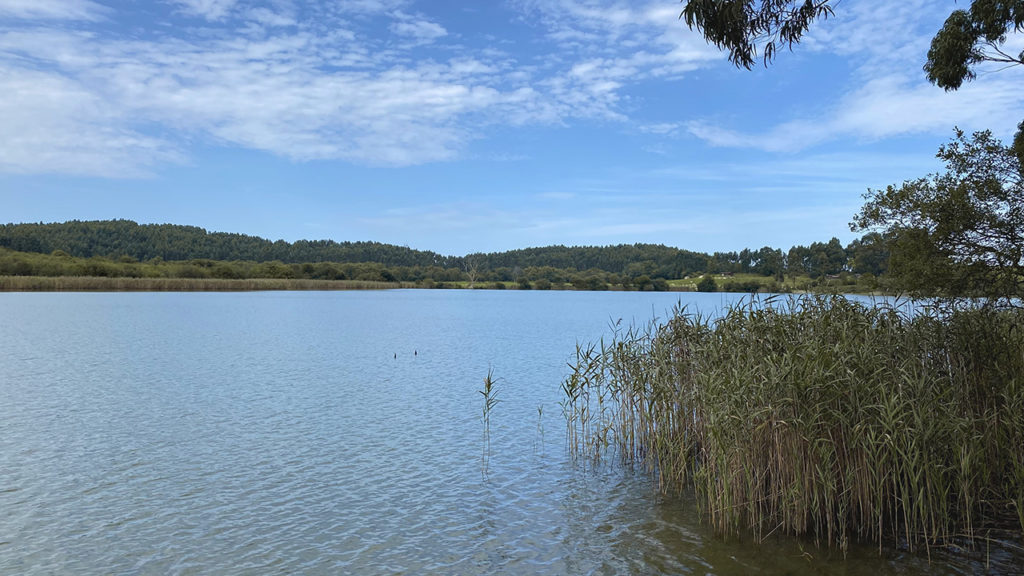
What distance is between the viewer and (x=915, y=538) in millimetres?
7062

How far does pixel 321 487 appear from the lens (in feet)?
31.4

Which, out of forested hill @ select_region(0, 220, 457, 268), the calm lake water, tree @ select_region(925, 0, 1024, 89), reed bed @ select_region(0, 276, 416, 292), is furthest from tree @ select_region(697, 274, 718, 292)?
tree @ select_region(925, 0, 1024, 89)

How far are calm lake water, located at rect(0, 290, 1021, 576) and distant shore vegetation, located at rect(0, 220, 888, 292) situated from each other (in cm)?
6704

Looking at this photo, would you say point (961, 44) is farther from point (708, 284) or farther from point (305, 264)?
point (305, 264)

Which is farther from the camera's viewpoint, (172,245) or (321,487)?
(172,245)

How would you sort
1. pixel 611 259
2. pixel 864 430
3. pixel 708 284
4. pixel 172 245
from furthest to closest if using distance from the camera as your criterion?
pixel 611 259 → pixel 172 245 → pixel 708 284 → pixel 864 430

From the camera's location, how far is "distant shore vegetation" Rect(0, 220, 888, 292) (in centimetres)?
8712

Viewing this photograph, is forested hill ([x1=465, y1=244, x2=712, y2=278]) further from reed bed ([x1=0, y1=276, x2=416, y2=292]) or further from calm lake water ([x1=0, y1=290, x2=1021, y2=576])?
calm lake water ([x1=0, y1=290, x2=1021, y2=576])

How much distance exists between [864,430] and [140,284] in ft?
287

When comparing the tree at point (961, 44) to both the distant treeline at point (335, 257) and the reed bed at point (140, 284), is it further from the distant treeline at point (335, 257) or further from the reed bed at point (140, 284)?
the distant treeline at point (335, 257)

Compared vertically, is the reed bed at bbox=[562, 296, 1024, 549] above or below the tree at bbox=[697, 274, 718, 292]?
below

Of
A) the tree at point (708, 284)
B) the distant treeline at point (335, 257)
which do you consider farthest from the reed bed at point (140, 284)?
the tree at point (708, 284)

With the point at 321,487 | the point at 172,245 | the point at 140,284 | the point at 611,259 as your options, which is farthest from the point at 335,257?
the point at 321,487

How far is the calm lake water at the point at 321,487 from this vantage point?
6.97 meters
